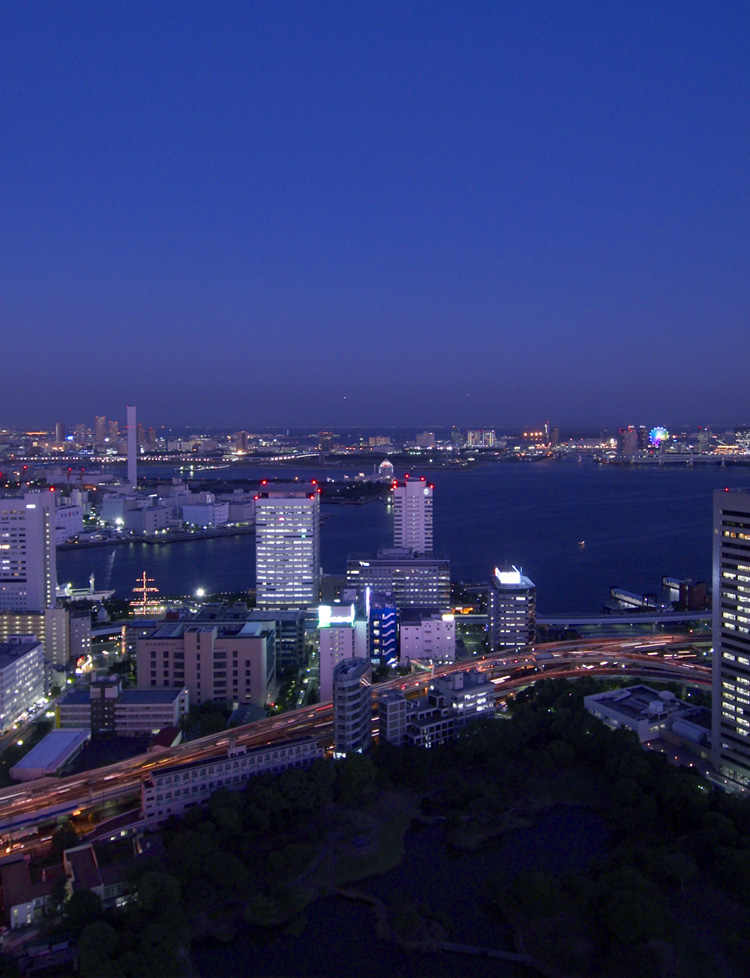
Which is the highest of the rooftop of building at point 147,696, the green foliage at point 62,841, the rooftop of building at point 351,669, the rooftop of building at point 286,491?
the rooftop of building at point 286,491

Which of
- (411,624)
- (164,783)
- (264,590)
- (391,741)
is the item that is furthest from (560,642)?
(164,783)

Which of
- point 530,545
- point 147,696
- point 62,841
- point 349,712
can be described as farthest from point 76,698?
point 530,545

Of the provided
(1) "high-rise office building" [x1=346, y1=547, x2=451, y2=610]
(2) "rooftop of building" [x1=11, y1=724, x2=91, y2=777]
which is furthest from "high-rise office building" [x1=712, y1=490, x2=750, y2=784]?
(1) "high-rise office building" [x1=346, y1=547, x2=451, y2=610]

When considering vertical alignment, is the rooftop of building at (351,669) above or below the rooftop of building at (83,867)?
above

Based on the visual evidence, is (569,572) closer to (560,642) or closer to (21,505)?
(560,642)

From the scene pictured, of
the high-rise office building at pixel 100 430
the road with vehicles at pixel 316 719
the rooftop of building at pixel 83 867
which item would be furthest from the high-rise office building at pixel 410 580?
the high-rise office building at pixel 100 430

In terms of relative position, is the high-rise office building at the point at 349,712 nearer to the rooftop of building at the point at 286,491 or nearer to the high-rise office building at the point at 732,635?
the high-rise office building at the point at 732,635

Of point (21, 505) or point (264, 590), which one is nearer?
point (21, 505)
